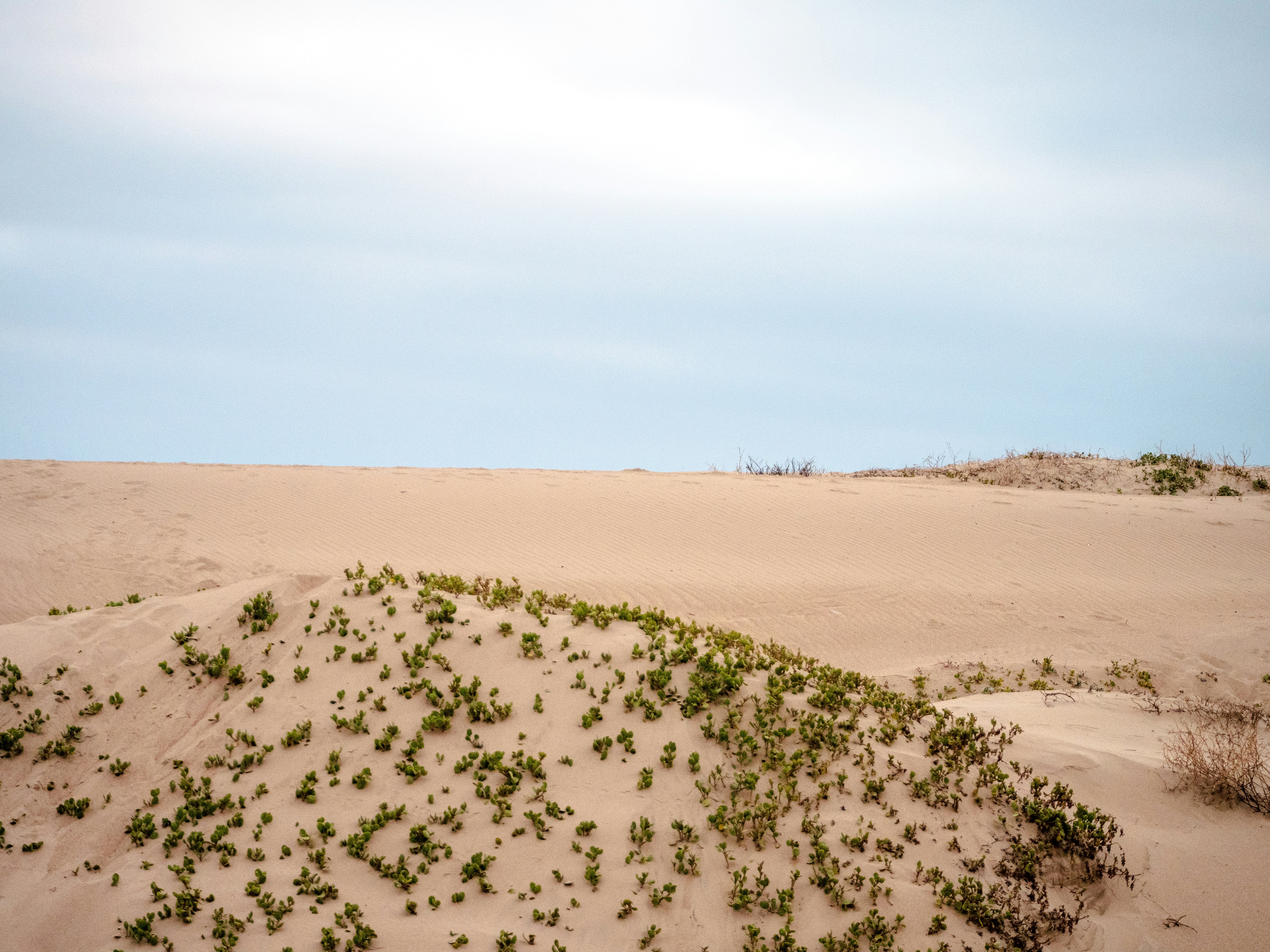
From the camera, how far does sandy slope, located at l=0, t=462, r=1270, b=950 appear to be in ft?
18.5

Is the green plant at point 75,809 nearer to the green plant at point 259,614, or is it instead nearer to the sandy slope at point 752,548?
the green plant at point 259,614

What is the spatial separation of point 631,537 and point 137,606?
27.9ft

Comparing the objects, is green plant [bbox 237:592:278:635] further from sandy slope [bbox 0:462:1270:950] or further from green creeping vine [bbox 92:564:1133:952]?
sandy slope [bbox 0:462:1270:950]

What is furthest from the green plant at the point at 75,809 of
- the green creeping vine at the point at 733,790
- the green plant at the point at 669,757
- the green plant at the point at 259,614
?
the green plant at the point at 669,757

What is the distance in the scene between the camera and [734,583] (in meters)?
12.9

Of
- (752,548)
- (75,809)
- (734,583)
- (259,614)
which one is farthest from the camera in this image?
(752,548)

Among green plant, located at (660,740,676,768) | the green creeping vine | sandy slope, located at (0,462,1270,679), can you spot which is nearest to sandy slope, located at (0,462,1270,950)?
sandy slope, located at (0,462,1270,679)

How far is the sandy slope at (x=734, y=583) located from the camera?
564cm

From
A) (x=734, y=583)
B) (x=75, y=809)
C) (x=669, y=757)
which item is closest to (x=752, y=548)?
(x=734, y=583)

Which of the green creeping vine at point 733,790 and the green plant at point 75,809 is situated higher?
the green creeping vine at point 733,790

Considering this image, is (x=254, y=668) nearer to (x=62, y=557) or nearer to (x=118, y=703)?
(x=118, y=703)

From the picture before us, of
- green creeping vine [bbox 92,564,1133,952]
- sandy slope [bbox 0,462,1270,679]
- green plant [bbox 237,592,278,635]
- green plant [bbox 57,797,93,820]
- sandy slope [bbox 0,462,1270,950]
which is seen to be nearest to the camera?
green creeping vine [bbox 92,564,1133,952]

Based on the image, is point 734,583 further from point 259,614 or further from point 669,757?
point 259,614

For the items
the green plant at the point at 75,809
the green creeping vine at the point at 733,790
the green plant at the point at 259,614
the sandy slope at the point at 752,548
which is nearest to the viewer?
the green creeping vine at the point at 733,790
